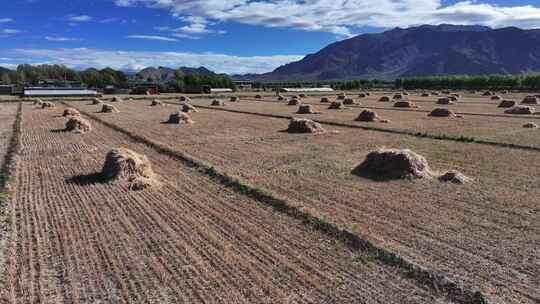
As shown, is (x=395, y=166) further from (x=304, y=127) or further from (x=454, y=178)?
(x=304, y=127)

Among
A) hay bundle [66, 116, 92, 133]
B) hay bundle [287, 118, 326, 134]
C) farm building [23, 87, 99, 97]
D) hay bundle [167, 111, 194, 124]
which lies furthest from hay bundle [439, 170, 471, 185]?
farm building [23, 87, 99, 97]

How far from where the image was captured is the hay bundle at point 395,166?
18.1 meters

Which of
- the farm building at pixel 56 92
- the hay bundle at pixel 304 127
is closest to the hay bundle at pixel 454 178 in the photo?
the hay bundle at pixel 304 127

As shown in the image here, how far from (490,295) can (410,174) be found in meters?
9.47

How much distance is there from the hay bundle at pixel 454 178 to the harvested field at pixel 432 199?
0.95 ft

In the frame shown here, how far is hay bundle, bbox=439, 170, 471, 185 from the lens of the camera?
1736 centimetres

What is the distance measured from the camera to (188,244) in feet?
37.4

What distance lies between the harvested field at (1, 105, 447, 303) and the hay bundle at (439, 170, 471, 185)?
7.23 metres

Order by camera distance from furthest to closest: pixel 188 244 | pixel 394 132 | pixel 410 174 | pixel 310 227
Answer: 1. pixel 394 132
2. pixel 410 174
3. pixel 310 227
4. pixel 188 244

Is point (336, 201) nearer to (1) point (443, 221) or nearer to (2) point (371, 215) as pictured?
(2) point (371, 215)

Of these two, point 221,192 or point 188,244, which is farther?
point 221,192

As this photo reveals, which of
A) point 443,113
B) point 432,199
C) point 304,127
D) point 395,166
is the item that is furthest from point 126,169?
point 443,113

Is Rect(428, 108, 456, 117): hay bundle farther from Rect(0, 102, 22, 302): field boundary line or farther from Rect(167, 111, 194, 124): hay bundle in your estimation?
Rect(0, 102, 22, 302): field boundary line

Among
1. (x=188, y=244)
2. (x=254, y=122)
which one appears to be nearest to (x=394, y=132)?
(x=254, y=122)
